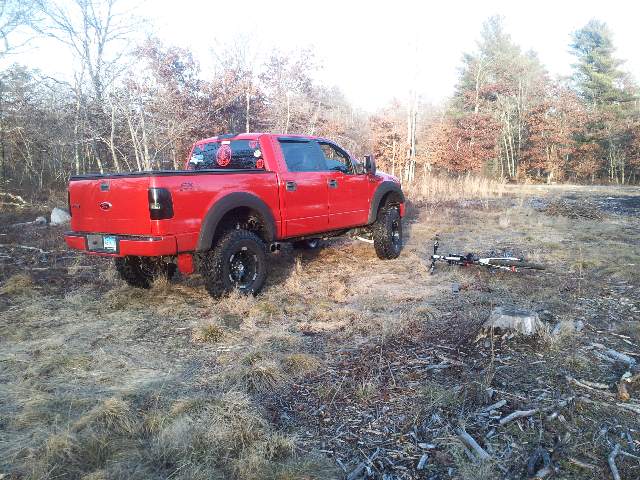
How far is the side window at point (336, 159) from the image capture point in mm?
6398

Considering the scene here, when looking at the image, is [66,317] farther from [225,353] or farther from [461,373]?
[461,373]

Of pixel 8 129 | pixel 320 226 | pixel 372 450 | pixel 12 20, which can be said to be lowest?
pixel 372 450

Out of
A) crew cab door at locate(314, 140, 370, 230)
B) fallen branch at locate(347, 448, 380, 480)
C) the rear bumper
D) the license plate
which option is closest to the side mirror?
crew cab door at locate(314, 140, 370, 230)

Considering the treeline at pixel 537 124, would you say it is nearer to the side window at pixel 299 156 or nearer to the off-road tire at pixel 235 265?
the side window at pixel 299 156

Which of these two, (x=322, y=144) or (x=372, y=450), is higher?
(x=322, y=144)

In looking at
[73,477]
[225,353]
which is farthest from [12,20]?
[73,477]

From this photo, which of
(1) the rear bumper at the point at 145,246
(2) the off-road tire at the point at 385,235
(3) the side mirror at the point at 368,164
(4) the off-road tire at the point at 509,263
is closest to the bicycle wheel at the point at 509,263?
(4) the off-road tire at the point at 509,263

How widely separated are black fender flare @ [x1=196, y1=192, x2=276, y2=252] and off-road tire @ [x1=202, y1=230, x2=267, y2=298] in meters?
0.20

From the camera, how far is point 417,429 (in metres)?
2.44

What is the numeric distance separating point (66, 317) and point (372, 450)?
12.0 feet

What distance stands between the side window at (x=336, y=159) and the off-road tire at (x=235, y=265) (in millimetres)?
1935

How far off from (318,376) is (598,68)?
1584 inches

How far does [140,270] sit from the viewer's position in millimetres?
5598

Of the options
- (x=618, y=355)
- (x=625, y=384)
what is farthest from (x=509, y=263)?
(x=625, y=384)
